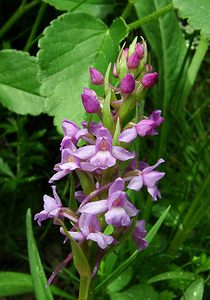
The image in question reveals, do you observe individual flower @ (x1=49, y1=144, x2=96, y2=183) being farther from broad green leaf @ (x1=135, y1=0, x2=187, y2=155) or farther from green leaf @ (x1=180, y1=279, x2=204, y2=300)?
broad green leaf @ (x1=135, y1=0, x2=187, y2=155)

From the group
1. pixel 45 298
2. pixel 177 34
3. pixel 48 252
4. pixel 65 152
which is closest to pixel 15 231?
pixel 48 252

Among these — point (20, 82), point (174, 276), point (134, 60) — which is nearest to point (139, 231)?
point (134, 60)

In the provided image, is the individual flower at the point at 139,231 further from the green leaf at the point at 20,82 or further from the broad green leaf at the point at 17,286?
the green leaf at the point at 20,82

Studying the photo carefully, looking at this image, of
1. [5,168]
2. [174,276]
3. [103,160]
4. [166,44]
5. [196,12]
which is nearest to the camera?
[103,160]

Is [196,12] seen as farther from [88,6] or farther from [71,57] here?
[88,6]

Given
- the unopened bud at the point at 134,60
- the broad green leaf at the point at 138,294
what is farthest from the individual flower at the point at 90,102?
the broad green leaf at the point at 138,294

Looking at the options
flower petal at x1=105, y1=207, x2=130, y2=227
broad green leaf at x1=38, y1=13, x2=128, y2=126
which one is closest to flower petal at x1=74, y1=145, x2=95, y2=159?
flower petal at x1=105, y1=207, x2=130, y2=227

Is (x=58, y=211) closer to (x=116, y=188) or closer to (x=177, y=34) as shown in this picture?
(x=116, y=188)
